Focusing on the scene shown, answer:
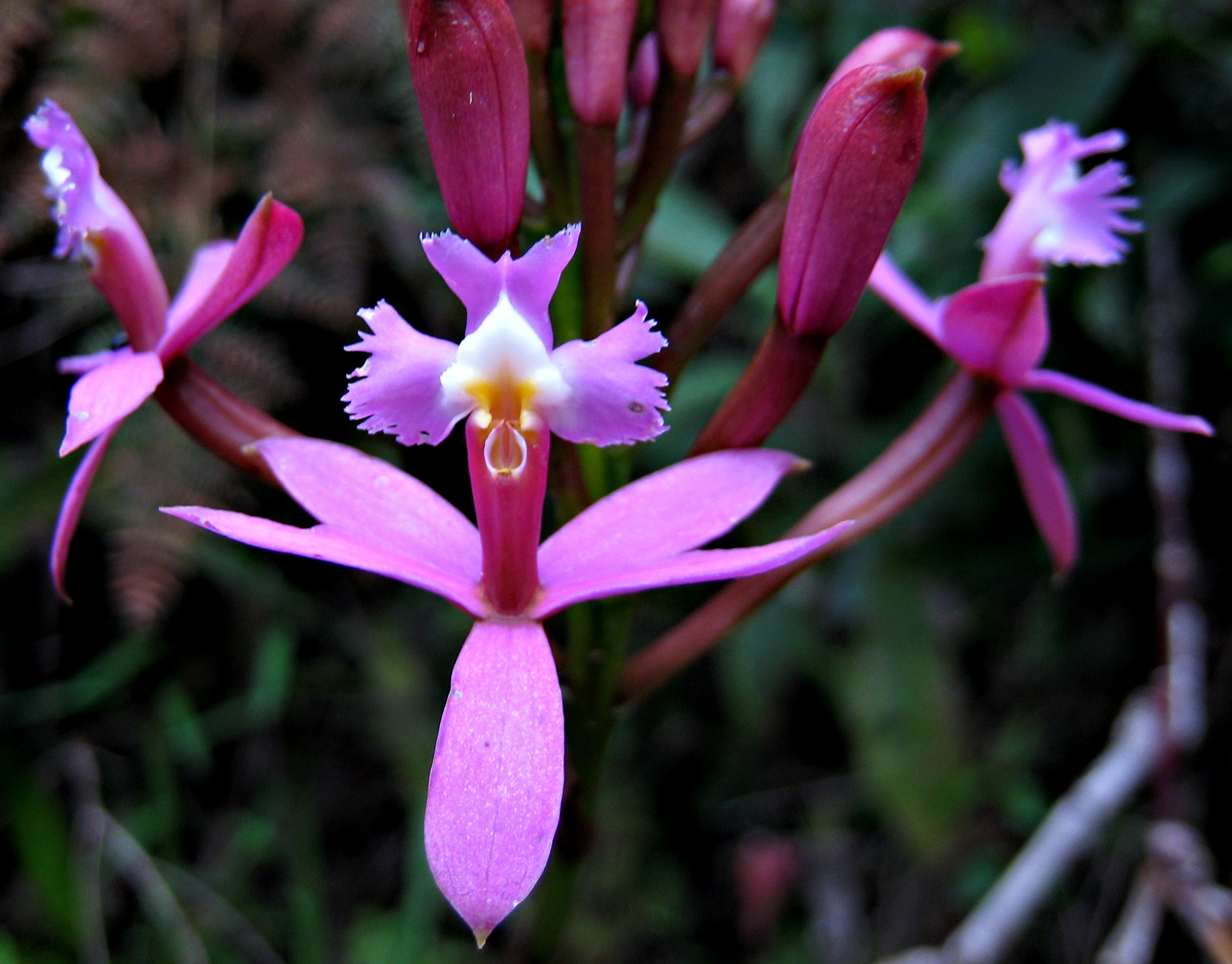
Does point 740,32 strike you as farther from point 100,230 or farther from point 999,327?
point 100,230

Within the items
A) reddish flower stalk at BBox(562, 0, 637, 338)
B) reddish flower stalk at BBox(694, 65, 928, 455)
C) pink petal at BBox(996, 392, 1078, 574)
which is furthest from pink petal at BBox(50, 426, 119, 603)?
pink petal at BBox(996, 392, 1078, 574)

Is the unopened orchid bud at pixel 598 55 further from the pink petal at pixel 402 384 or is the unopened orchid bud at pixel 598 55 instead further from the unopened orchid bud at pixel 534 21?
the pink petal at pixel 402 384

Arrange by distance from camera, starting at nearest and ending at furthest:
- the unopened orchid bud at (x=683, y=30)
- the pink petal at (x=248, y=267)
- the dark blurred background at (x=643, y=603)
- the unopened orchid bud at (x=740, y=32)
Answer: the pink petal at (x=248, y=267), the unopened orchid bud at (x=683, y=30), the unopened orchid bud at (x=740, y=32), the dark blurred background at (x=643, y=603)

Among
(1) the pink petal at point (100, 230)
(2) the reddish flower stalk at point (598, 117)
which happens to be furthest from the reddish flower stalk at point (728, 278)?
(1) the pink petal at point (100, 230)

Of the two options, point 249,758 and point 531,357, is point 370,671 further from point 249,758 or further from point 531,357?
point 531,357

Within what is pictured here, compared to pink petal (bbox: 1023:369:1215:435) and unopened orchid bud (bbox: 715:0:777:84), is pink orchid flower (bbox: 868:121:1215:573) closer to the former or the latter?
pink petal (bbox: 1023:369:1215:435)

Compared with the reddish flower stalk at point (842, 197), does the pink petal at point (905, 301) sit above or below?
below

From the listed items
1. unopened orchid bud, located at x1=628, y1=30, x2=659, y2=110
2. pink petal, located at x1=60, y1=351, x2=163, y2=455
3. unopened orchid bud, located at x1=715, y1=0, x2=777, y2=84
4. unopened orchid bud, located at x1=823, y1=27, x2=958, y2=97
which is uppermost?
unopened orchid bud, located at x1=823, y1=27, x2=958, y2=97
